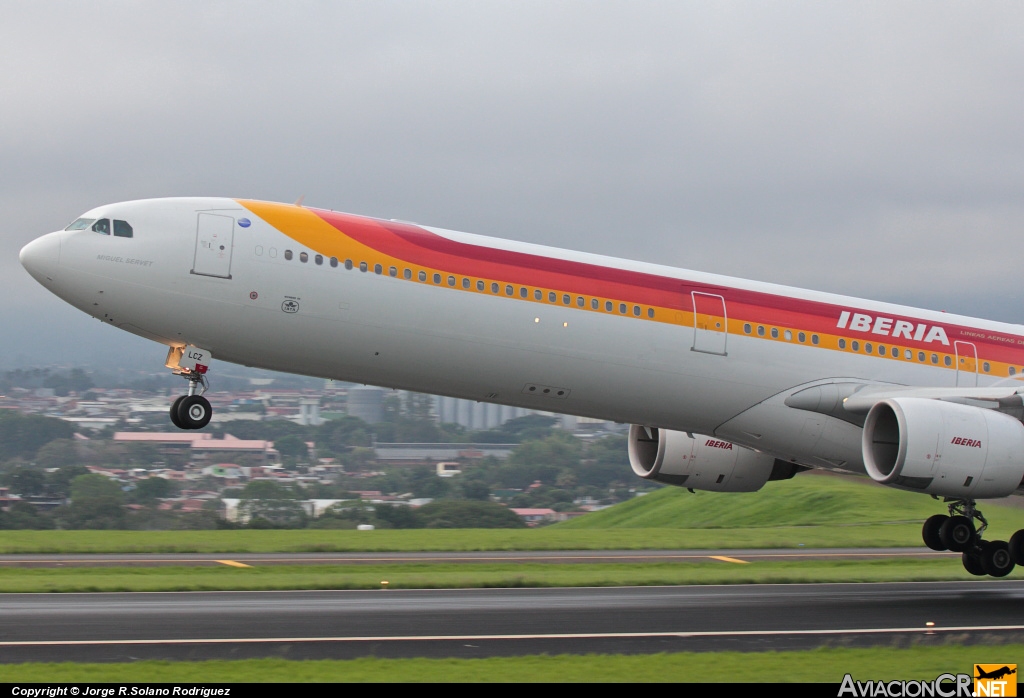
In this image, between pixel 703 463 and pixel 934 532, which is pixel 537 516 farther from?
pixel 934 532

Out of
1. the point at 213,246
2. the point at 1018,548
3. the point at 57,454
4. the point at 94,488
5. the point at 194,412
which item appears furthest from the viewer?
the point at 57,454

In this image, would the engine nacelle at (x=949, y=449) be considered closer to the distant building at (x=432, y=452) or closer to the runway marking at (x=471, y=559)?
the runway marking at (x=471, y=559)

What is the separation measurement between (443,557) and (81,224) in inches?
614

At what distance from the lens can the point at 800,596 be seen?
80.3 ft

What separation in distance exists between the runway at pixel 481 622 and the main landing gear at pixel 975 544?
0.66 metres

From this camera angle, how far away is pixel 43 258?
19.2 meters

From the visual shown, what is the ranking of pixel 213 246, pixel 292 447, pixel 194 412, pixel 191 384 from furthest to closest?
pixel 292 447
pixel 191 384
pixel 194 412
pixel 213 246

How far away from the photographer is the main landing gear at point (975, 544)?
25609mm

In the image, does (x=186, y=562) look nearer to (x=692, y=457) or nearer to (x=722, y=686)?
(x=692, y=457)

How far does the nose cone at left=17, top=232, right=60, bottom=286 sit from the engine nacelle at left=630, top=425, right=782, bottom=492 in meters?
14.1

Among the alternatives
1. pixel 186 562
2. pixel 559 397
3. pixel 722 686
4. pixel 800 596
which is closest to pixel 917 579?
pixel 800 596

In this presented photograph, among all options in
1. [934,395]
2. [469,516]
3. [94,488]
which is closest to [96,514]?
[94,488]

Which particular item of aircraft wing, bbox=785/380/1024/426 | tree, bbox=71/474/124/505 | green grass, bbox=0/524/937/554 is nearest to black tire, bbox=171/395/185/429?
aircraft wing, bbox=785/380/1024/426

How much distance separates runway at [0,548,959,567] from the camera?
29.5 meters
